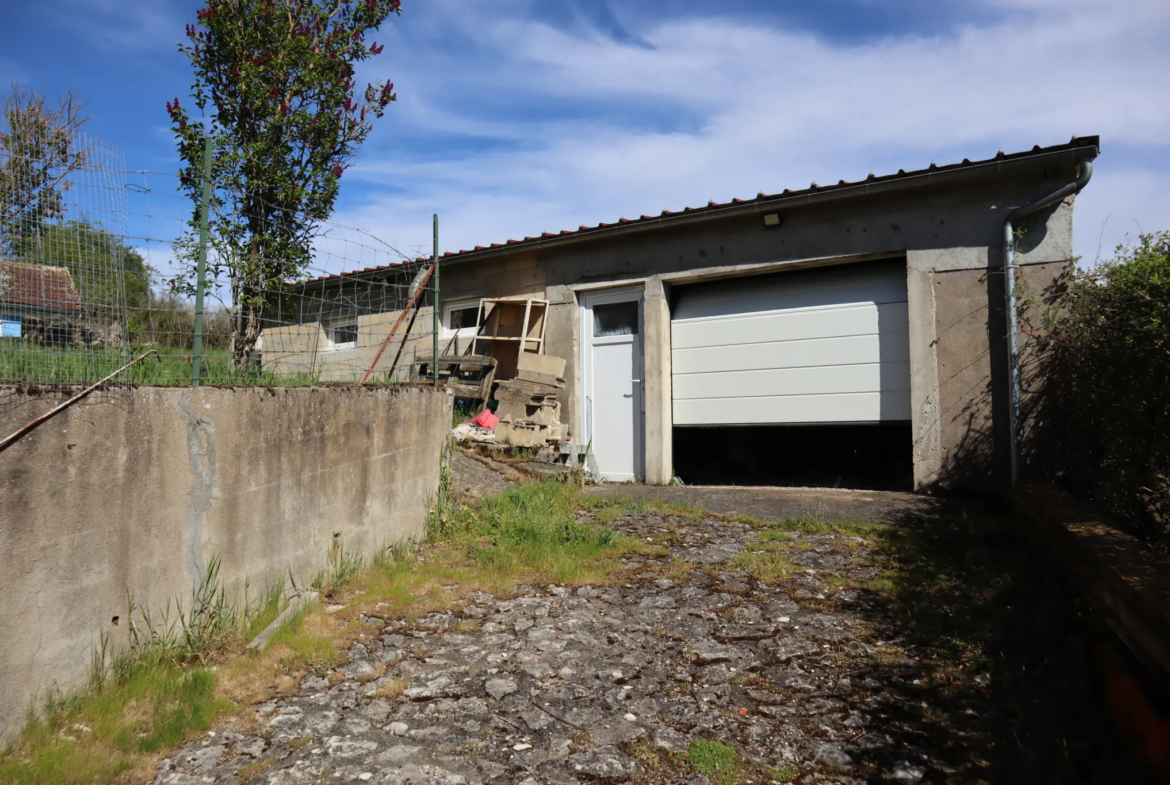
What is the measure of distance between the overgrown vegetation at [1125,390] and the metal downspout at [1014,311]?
908 mm

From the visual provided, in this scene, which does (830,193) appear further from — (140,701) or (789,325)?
(140,701)

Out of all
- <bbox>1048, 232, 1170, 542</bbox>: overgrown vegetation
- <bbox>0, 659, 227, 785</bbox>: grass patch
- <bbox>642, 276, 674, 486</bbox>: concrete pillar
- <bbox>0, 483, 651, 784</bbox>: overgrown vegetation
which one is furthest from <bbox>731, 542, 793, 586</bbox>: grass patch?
<bbox>0, 659, 227, 785</bbox>: grass patch

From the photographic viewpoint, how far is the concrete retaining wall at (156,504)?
287cm

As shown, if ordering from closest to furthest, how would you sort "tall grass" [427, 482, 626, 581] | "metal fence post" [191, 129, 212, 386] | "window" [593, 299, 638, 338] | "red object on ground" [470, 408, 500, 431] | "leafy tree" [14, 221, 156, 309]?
"leafy tree" [14, 221, 156, 309] < "metal fence post" [191, 129, 212, 386] < "tall grass" [427, 482, 626, 581] < "red object on ground" [470, 408, 500, 431] < "window" [593, 299, 638, 338]

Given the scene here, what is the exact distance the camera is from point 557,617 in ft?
14.4

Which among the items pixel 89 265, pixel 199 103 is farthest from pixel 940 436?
pixel 199 103

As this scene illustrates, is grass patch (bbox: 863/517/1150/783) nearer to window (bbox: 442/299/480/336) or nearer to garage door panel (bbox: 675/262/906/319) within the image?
garage door panel (bbox: 675/262/906/319)

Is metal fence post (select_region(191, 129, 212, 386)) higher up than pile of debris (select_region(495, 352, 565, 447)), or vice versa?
metal fence post (select_region(191, 129, 212, 386))

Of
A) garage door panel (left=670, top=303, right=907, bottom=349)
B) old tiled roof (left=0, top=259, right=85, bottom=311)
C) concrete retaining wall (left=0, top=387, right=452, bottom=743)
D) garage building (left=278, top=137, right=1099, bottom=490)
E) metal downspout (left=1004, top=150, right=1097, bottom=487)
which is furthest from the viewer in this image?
garage door panel (left=670, top=303, right=907, bottom=349)

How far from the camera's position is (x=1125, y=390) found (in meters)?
4.35

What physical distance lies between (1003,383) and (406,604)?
19.6ft

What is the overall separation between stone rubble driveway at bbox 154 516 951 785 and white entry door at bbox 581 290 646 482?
4.50 m

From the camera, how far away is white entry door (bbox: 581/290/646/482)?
30.8ft

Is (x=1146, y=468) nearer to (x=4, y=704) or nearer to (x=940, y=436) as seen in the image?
(x=940, y=436)
